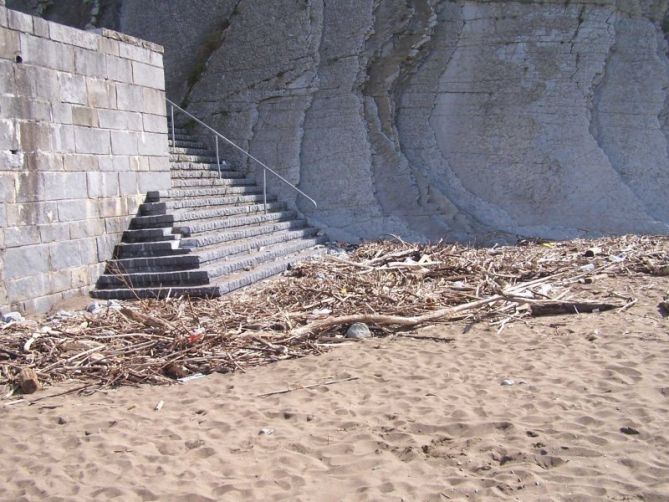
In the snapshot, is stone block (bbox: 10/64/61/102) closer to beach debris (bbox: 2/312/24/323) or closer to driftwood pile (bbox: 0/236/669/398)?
beach debris (bbox: 2/312/24/323)

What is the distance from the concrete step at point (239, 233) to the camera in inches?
362

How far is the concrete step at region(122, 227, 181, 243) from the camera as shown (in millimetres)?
9258

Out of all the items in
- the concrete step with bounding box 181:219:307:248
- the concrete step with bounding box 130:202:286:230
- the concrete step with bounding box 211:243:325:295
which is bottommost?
the concrete step with bounding box 211:243:325:295

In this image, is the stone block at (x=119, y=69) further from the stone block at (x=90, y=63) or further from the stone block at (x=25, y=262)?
the stone block at (x=25, y=262)

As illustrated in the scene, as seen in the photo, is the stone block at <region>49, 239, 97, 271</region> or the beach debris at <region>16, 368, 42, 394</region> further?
the stone block at <region>49, 239, 97, 271</region>

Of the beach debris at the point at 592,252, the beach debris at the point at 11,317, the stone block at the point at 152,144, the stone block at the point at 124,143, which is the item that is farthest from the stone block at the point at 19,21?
the beach debris at the point at 592,252

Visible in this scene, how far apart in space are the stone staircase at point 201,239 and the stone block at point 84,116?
1472 mm

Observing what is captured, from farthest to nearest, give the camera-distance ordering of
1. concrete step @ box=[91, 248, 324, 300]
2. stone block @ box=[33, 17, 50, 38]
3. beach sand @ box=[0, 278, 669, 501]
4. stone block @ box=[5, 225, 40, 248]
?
concrete step @ box=[91, 248, 324, 300], stone block @ box=[33, 17, 50, 38], stone block @ box=[5, 225, 40, 248], beach sand @ box=[0, 278, 669, 501]

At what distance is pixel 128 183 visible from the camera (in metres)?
9.51

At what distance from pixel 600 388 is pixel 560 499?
5.51 feet

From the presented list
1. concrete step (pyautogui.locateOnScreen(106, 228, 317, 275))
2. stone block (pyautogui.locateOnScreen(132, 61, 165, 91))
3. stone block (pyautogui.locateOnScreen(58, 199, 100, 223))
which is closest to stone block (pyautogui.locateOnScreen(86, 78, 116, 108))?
stone block (pyautogui.locateOnScreen(132, 61, 165, 91))

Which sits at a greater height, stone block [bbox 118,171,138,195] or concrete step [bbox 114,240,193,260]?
stone block [bbox 118,171,138,195]

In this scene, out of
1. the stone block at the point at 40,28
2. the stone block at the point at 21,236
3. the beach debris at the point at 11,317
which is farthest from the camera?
the stone block at the point at 40,28

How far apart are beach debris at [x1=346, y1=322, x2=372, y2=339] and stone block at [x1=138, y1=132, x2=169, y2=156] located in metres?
4.85
